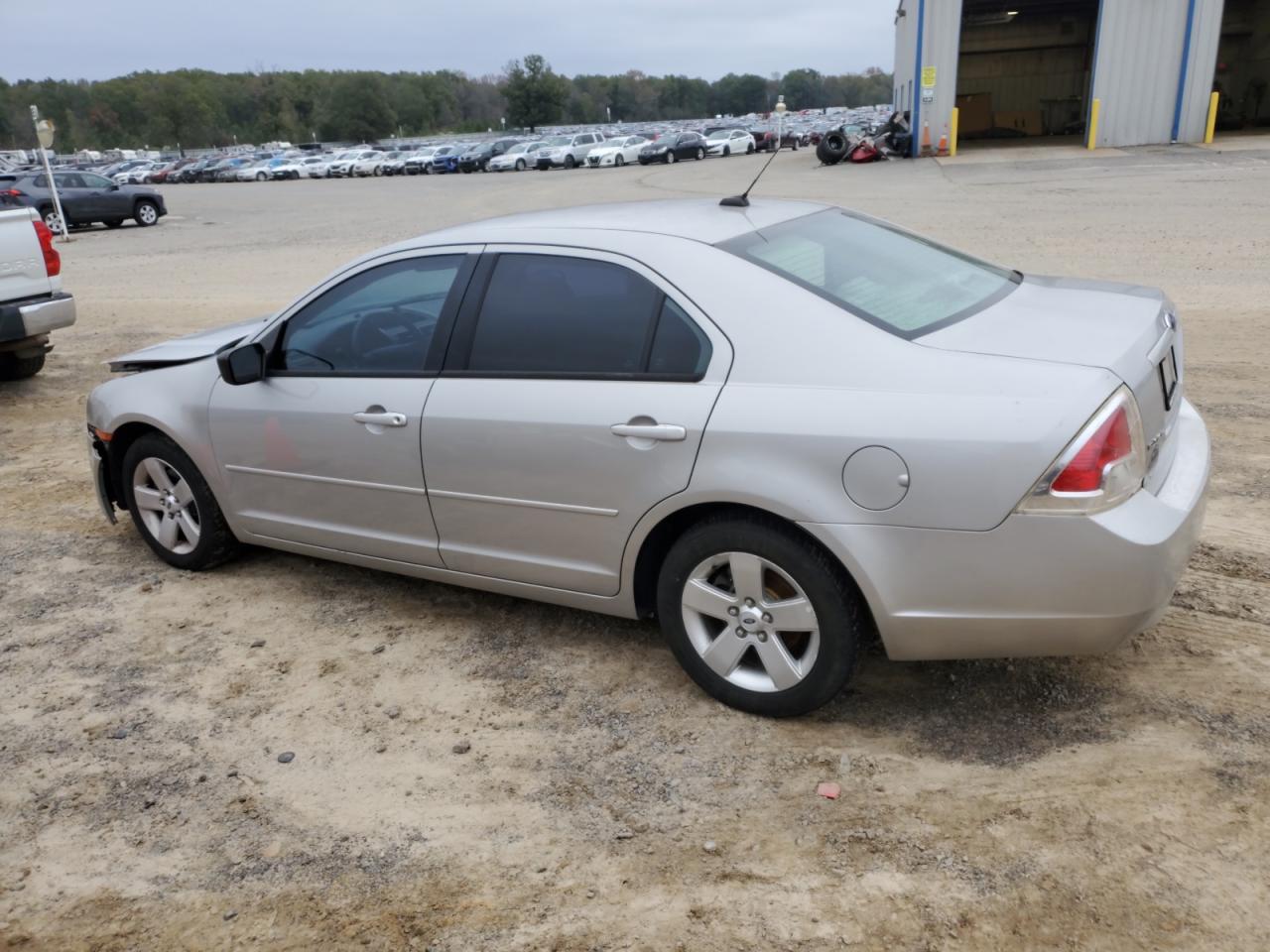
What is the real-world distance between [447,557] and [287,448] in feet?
2.85

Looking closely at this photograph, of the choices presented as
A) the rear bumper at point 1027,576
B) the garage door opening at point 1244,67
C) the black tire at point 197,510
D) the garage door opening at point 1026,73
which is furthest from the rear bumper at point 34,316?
the garage door opening at point 1026,73

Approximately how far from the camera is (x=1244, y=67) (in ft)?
143

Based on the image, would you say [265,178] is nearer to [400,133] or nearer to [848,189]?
[848,189]

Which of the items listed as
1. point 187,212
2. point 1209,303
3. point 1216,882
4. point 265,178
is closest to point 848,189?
point 1209,303

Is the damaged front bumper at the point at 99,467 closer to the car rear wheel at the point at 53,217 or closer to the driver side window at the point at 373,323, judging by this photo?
the driver side window at the point at 373,323

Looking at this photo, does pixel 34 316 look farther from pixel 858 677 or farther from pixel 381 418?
pixel 858 677

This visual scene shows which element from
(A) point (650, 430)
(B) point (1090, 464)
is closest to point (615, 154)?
(A) point (650, 430)

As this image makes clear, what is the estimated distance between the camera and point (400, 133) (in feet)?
386

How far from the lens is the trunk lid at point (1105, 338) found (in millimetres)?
3010

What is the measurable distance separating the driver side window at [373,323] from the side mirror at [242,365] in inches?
3.0

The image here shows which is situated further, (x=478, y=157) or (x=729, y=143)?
(x=478, y=157)

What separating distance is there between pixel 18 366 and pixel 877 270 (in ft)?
28.3

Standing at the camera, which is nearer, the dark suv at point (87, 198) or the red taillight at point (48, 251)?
the red taillight at point (48, 251)

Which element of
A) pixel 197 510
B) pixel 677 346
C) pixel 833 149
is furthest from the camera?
pixel 833 149
